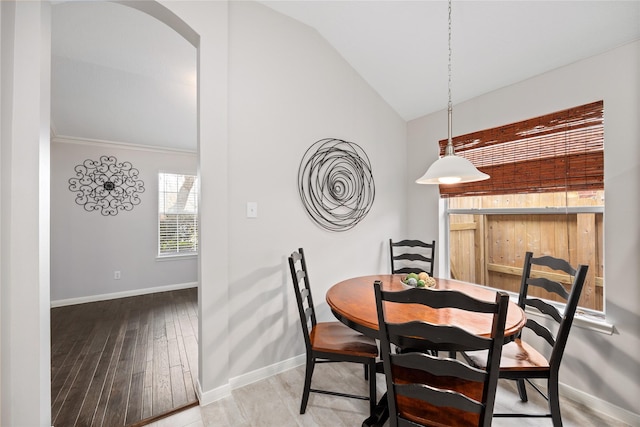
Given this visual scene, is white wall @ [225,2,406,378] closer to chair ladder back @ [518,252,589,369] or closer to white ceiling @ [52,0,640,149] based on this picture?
white ceiling @ [52,0,640,149]

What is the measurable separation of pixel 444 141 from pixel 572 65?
105cm

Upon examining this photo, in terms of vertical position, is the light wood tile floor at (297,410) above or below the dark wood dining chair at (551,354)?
below

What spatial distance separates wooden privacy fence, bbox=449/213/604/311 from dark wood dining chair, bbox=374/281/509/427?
148 centimetres

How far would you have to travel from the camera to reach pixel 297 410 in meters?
1.78

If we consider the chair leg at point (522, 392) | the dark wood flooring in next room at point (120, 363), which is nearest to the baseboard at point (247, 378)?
the dark wood flooring in next room at point (120, 363)

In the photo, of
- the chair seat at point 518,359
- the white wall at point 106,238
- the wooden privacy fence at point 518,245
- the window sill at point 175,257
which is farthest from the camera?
the window sill at point 175,257

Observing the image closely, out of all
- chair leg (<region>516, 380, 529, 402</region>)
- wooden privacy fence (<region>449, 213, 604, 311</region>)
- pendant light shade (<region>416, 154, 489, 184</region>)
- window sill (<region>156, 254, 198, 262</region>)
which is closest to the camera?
pendant light shade (<region>416, 154, 489, 184</region>)

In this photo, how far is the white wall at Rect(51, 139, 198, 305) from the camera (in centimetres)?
384

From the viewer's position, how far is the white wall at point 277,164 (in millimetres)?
2059

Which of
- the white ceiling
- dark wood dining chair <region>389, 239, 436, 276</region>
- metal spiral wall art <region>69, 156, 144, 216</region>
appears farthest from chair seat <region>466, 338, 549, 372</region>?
metal spiral wall art <region>69, 156, 144, 216</region>

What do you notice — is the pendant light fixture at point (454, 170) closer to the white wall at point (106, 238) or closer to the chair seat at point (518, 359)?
the chair seat at point (518, 359)

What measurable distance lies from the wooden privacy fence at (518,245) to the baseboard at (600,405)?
591 mm

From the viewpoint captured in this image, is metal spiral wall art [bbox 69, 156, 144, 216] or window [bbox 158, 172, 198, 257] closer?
metal spiral wall art [bbox 69, 156, 144, 216]

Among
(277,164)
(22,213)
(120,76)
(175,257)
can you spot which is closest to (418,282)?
(277,164)
